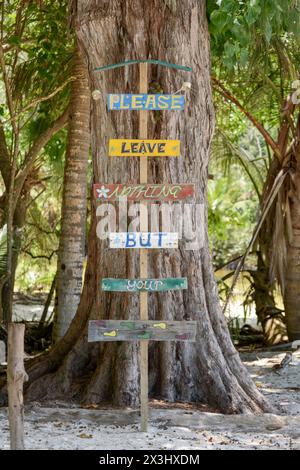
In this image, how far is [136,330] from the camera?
5969 millimetres

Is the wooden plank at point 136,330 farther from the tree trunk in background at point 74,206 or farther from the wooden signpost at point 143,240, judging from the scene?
the tree trunk in background at point 74,206

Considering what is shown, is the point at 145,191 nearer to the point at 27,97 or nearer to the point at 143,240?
the point at 143,240

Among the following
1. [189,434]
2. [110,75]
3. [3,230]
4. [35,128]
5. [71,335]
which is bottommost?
[189,434]

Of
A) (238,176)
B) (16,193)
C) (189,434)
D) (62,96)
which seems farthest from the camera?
(238,176)

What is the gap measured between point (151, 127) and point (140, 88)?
0.58 metres

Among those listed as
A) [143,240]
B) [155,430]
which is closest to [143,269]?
[143,240]

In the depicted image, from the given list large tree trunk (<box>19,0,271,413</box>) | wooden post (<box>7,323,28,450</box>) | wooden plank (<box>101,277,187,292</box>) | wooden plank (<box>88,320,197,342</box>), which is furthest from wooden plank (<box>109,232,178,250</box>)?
wooden post (<box>7,323,28,450</box>)

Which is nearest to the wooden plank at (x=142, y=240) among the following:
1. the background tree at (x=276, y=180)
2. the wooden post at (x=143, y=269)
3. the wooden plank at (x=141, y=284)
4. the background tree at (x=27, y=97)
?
the wooden post at (x=143, y=269)

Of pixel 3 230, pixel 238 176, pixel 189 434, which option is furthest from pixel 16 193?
pixel 238 176

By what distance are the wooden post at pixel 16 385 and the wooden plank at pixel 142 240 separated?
4.10 feet

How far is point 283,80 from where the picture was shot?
10938mm

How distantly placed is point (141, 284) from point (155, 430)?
41.7 inches

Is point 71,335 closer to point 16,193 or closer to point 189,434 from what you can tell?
point 189,434

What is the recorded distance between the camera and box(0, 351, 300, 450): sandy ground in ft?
18.2
